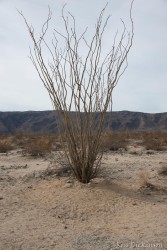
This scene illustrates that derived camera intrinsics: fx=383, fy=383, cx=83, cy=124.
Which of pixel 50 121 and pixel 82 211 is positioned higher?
pixel 50 121

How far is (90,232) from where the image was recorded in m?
3.37

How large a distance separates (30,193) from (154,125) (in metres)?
45.2

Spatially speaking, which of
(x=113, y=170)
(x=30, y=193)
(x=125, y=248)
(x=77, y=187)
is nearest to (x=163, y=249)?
(x=125, y=248)

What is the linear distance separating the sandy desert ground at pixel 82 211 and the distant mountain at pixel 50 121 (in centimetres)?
4191

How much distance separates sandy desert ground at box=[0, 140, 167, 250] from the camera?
10.2 feet

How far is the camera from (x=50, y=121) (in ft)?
167

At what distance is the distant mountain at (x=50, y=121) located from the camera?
48094 mm

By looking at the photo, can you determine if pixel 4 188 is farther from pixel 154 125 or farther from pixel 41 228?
pixel 154 125

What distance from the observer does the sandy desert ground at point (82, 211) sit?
3.11m

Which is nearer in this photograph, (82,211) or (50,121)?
(82,211)

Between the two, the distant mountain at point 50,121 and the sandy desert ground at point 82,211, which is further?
the distant mountain at point 50,121

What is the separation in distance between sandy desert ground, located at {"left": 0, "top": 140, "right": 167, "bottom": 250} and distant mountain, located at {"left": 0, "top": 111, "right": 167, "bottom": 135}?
41.9 metres

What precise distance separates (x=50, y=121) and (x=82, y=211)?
4702 cm

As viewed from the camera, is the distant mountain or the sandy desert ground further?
the distant mountain
